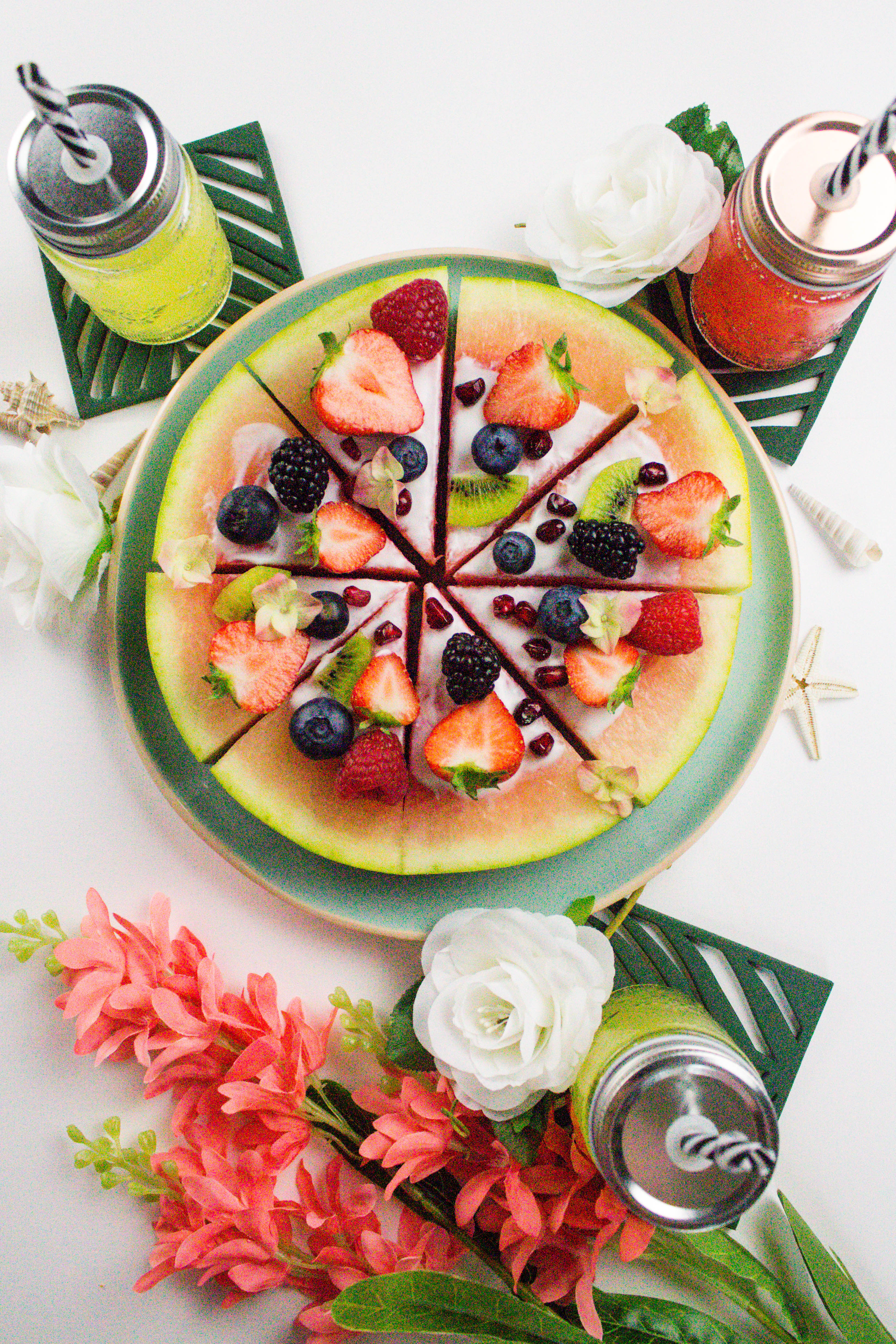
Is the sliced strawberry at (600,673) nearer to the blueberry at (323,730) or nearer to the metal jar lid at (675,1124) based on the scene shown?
the blueberry at (323,730)

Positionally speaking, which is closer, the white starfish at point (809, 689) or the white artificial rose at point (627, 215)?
the white artificial rose at point (627, 215)

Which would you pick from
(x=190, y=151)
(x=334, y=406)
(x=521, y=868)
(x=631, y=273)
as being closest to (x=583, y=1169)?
(x=521, y=868)

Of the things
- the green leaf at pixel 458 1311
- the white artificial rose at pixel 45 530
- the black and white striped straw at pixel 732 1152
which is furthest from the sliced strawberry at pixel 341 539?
the green leaf at pixel 458 1311

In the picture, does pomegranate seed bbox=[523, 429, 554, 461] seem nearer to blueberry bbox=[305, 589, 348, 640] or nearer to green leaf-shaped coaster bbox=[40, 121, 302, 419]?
blueberry bbox=[305, 589, 348, 640]

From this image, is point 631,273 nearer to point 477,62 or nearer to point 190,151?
point 477,62

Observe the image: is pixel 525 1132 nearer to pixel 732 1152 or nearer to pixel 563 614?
pixel 732 1152
